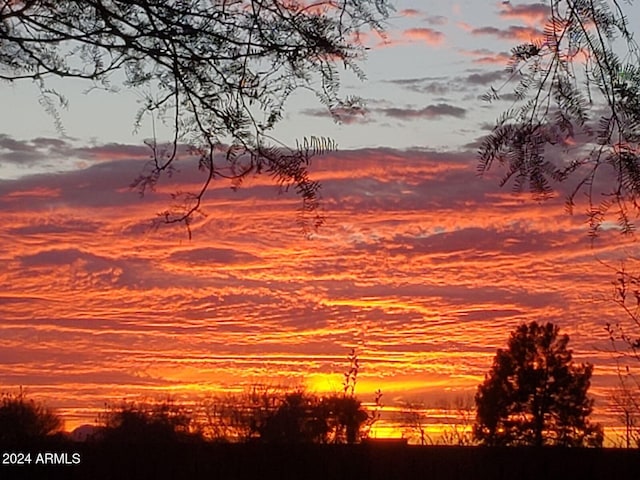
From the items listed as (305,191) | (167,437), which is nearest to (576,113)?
(305,191)

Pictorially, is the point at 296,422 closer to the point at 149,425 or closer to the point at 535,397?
the point at 149,425

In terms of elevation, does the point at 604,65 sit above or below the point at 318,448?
above

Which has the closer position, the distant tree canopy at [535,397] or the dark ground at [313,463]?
the dark ground at [313,463]

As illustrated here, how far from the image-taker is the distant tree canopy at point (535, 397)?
1280cm

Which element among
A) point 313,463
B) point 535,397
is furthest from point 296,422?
point 535,397

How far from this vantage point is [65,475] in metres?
10.2

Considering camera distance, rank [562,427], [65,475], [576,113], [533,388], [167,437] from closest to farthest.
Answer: [576,113] < [65,475] < [167,437] < [562,427] < [533,388]

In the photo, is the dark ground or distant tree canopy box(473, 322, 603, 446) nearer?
the dark ground

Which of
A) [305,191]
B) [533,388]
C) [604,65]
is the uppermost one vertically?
[604,65]

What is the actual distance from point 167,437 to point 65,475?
142 centimetres

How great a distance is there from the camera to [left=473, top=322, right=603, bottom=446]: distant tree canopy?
1280 centimetres

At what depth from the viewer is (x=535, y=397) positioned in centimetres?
1784

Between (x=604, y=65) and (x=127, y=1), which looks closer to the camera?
(x=604, y=65)

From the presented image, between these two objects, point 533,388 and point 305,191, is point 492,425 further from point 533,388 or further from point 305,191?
point 305,191
